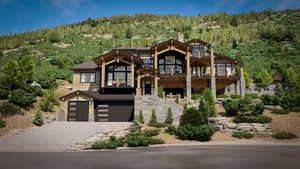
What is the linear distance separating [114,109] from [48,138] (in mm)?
10647

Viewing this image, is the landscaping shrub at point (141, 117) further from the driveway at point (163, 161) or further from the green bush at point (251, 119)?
the driveway at point (163, 161)

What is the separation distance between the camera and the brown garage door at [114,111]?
25.8 meters

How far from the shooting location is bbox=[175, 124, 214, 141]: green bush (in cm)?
1706

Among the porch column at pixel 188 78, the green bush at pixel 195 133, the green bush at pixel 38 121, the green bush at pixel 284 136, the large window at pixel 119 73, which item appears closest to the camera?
the green bush at pixel 195 133

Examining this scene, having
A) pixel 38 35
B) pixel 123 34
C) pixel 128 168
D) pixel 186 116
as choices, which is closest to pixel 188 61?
pixel 186 116

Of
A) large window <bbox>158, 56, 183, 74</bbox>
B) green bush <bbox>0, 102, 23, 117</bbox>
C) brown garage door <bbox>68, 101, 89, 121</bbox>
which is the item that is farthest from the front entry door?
green bush <bbox>0, 102, 23, 117</bbox>

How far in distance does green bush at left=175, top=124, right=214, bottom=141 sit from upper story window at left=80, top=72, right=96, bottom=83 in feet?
63.8

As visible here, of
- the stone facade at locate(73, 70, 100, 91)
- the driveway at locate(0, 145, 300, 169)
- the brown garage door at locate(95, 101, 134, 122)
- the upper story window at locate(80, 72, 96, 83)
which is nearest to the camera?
the driveway at locate(0, 145, 300, 169)

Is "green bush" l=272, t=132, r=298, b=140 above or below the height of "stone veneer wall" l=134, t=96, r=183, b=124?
below

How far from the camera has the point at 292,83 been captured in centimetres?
4081

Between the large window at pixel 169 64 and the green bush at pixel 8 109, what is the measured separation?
20862mm

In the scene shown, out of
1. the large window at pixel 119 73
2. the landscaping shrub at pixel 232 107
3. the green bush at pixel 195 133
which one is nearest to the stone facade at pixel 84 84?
the large window at pixel 119 73

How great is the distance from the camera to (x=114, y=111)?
1027 inches

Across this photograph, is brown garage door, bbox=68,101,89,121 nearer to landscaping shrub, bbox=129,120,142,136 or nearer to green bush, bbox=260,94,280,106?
landscaping shrub, bbox=129,120,142,136
